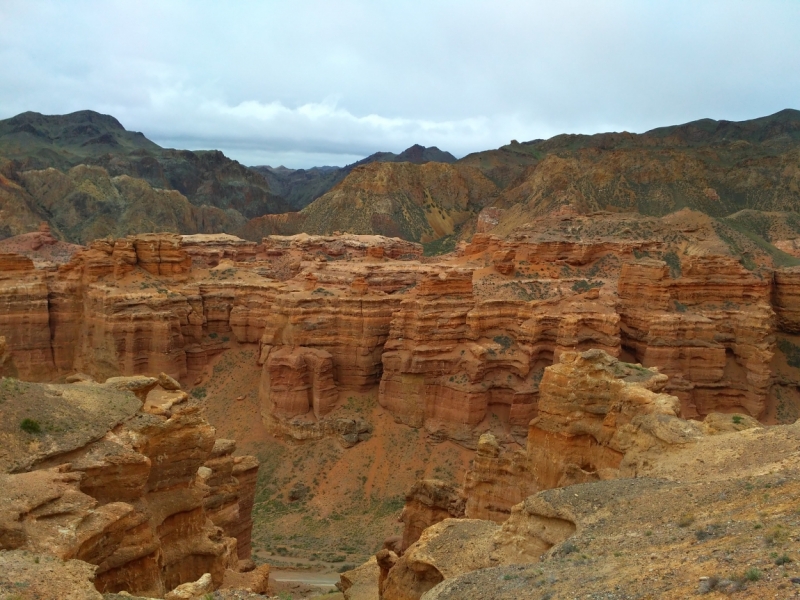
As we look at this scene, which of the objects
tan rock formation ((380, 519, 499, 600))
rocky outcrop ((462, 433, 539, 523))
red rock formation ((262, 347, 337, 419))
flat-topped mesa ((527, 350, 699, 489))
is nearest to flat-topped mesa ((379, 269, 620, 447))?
red rock formation ((262, 347, 337, 419))

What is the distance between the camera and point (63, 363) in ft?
159

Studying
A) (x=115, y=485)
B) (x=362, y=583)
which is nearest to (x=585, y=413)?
(x=362, y=583)

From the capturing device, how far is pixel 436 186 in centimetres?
12638

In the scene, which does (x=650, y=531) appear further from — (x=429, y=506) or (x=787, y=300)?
(x=787, y=300)

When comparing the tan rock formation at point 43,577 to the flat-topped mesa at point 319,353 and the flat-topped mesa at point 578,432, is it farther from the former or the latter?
the flat-topped mesa at point 319,353

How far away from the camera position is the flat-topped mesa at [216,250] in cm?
7544

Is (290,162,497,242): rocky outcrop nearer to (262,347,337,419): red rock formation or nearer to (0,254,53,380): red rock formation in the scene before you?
(0,254,53,380): red rock formation

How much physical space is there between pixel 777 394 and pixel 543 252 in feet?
67.4

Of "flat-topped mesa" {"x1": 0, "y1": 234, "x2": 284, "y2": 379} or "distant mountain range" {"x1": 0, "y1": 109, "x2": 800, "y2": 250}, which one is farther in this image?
"distant mountain range" {"x1": 0, "y1": 109, "x2": 800, "y2": 250}

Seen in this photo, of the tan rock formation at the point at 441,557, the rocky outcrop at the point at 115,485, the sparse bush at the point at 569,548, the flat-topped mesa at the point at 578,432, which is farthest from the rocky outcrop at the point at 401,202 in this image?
the sparse bush at the point at 569,548

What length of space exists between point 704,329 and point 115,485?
37.0 m

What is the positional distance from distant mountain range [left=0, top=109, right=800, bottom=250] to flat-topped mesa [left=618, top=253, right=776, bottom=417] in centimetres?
4243

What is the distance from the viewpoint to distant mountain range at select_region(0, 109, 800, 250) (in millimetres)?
101125

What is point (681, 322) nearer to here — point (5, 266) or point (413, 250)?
point (413, 250)
